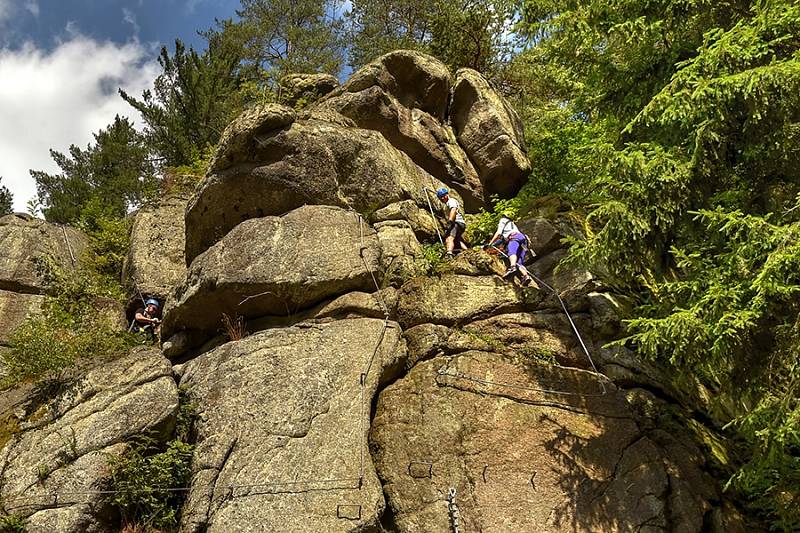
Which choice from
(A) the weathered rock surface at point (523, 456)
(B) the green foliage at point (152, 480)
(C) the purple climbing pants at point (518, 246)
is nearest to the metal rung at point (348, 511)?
(A) the weathered rock surface at point (523, 456)

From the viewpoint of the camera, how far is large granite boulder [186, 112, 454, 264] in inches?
472

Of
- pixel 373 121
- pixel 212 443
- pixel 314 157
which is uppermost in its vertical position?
pixel 373 121

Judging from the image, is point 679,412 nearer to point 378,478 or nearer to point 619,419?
point 619,419

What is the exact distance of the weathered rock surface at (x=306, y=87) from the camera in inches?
653

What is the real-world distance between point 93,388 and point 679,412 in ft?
→ 29.9

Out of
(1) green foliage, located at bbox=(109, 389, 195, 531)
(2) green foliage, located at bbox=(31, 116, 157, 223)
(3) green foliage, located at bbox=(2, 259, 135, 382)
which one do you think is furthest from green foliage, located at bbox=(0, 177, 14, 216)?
(1) green foliage, located at bbox=(109, 389, 195, 531)

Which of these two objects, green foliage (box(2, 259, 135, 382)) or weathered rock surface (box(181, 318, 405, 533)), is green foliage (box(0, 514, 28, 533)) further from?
green foliage (box(2, 259, 135, 382))

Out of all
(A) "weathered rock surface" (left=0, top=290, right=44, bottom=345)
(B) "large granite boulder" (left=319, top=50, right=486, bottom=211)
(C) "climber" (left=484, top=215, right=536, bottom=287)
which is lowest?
(C) "climber" (left=484, top=215, right=536, bottom=287)

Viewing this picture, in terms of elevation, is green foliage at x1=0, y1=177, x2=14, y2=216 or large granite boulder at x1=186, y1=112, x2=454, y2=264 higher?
green foliage at x1=0, y1=177, x2=14, y2=216

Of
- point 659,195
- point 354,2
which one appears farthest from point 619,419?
point 354,2

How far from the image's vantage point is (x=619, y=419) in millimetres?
8508

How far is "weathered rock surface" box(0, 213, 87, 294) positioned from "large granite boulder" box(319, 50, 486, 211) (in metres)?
8.19

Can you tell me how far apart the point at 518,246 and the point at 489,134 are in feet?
20.4

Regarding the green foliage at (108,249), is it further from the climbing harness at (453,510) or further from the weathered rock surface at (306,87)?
the climbing harness at (453,510)
